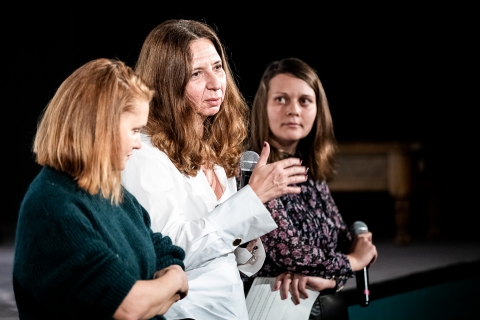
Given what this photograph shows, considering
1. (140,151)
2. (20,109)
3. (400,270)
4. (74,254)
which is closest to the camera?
(74,254)

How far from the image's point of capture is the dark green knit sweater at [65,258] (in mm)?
1180

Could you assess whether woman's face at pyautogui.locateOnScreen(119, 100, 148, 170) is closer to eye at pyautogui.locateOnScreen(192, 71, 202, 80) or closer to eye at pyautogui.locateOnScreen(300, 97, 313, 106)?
eye at pyautogui.locateOnScreen(192, 71, 202, 80)

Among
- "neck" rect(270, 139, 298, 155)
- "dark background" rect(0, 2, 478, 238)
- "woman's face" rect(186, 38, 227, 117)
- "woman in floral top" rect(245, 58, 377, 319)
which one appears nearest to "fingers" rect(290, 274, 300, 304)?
"woman in floral top" rect(245, 58, 377, 319)

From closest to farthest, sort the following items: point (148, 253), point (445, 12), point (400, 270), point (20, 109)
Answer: point (148, 253), point (400, 270), point (20, 109), point (445, 12)

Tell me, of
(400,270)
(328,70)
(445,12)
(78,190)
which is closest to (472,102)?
(445,12)

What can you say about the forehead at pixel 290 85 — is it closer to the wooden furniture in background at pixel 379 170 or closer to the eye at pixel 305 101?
the eye at pixel 305 101

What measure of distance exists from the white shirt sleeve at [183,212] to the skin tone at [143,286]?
20cm

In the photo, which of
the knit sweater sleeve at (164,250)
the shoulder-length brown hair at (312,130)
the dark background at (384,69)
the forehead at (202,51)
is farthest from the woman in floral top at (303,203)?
the dark background at (384,69)

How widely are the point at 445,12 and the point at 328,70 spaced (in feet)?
4.14

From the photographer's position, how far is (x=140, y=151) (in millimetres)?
1655

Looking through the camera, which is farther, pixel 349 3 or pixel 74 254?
pixel 349 3

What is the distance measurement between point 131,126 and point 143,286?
303 mm

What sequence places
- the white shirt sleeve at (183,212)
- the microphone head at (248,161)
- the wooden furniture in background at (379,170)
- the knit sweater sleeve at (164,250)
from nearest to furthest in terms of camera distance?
the knit sweater sleeve at (164,250) < the white shirt sleeve at (183,212) < the microphone head at (248,161) < the wooden furniture in background at (379,170)

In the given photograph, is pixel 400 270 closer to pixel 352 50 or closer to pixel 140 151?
pixel 140 151
